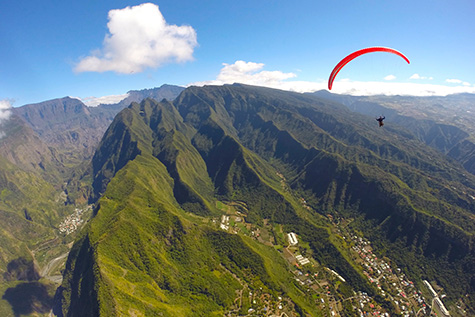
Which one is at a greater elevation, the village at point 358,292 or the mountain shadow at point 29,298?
the village at point 358,292

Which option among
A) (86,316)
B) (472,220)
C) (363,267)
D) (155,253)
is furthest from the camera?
(472,220)

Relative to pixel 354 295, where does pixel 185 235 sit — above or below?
above

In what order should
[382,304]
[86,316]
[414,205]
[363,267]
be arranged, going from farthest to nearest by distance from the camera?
[414,205] < [363,267] < [382,304] < [86,316]

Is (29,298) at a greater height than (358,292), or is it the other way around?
(358,292)

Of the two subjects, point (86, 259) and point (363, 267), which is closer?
point (86, 259)

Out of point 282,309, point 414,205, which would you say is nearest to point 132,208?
point 282,309

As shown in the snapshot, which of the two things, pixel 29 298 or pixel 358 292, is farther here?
pixel 29 298

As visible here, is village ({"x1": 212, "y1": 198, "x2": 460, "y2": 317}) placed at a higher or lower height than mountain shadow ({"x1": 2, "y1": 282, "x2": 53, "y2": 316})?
higher

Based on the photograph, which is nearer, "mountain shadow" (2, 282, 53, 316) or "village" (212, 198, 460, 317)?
"village" (212, 198, 460, 317)

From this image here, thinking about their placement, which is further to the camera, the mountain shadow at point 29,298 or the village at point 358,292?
the mountain shadow at point 29,298

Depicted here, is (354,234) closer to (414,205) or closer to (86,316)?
(414,205)

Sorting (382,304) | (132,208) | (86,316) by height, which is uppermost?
(132,208)
